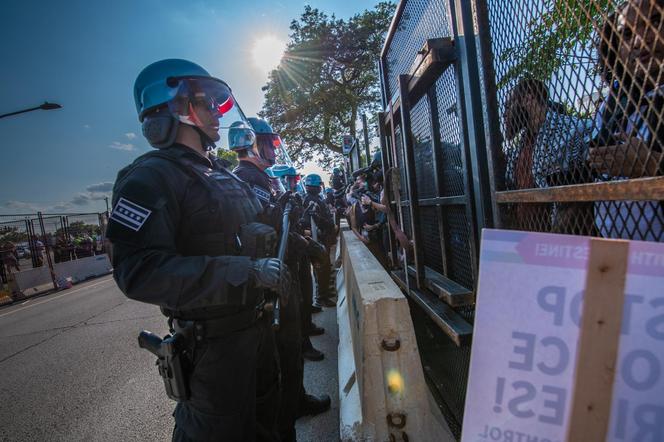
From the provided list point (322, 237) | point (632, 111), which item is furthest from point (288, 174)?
point (632, 111)

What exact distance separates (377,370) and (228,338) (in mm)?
780

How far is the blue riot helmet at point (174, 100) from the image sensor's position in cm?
186

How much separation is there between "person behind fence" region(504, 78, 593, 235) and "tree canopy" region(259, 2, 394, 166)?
1996 cm

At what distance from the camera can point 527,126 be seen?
4.85 feet

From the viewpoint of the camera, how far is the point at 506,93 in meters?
1.61

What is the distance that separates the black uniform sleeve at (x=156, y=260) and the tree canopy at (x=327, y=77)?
2017 centimetres

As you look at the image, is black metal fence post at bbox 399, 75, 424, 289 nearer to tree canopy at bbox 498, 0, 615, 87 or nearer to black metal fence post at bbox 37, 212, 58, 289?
tree canopy at bbox 498, 0, 615, 87

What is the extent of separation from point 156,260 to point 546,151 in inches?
67.6

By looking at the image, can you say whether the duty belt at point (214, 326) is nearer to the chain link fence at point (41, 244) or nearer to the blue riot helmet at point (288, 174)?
the blue riot helmet at point (288, 174)

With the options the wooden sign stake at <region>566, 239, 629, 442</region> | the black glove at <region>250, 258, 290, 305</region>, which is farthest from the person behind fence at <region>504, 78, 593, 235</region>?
the black glove at <region>250, 258, 290, 305</region>


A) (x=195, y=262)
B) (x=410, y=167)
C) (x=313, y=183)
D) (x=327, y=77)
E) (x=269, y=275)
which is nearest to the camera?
(x=195, y=262)

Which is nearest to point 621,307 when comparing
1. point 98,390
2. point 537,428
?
point 537,428

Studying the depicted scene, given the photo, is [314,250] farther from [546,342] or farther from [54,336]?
[54,336]

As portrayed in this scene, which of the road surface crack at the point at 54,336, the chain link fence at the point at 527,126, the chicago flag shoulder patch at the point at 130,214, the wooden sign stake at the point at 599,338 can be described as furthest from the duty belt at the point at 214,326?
the road surface crack at the point at 54,336
